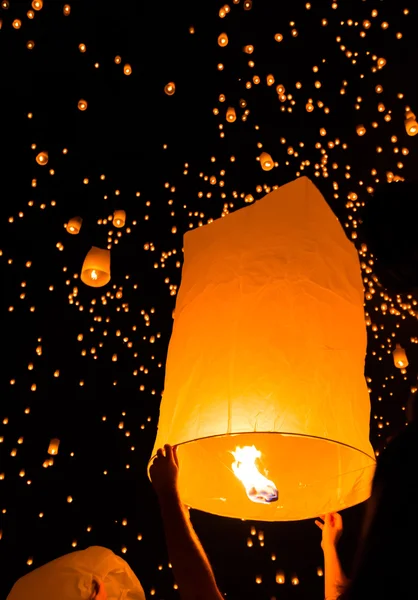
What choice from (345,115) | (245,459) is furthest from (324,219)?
(345,115)

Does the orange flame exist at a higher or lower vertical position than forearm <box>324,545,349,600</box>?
higher

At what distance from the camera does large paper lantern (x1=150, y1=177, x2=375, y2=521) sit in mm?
1338

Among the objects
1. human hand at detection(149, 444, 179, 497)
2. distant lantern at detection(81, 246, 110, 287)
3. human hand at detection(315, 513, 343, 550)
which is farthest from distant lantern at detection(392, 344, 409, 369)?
human hand at detection(149, 444, 179, 497)

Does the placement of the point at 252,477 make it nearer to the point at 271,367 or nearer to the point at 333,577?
the point at 271,367

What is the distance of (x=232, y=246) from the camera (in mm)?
1586

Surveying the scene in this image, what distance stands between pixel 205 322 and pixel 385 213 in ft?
1.72

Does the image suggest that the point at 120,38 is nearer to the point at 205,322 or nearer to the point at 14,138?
the point at 14,138

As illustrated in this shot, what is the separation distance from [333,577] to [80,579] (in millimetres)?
1184

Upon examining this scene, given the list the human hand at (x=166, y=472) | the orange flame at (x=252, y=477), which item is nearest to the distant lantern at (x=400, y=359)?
the orange flame at (x=252, y=477)

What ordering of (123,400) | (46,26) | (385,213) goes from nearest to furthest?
(385,213) → (46,26) → (123,400)

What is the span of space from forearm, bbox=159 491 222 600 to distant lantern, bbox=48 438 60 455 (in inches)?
80.9

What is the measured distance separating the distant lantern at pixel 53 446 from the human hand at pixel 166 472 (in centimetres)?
204

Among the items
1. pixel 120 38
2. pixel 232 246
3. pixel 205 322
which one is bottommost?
pixel 205 322

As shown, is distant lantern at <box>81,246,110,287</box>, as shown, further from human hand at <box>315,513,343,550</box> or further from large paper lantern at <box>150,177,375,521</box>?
human hand at <box>315,513,343,550</box>
